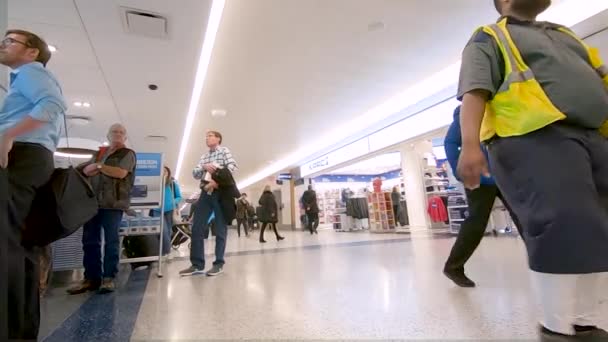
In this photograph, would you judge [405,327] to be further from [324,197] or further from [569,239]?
[324,197]

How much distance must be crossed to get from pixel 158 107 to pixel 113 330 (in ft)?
16.7

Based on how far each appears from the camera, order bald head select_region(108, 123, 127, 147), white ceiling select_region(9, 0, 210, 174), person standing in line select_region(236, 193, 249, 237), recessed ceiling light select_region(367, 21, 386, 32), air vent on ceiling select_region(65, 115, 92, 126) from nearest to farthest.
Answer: bald head select_region(108, 123, 127, 147), white ceiling select_region(9, 0, 210, 174), recessed ceiling light select_region(367, 21, 386, 32), air vent on ceiling select_region(65, 115, 92, 126), person standing in line select_region(236, 193, 249, 237)

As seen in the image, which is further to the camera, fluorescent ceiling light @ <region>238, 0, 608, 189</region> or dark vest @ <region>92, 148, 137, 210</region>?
fluorescent ceiling light @ <region>238, 0, 608, 189</region>

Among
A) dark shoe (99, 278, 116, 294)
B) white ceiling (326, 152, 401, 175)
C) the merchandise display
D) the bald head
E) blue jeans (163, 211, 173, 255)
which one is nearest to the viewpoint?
dark shoe (99, 278, 116, 294)

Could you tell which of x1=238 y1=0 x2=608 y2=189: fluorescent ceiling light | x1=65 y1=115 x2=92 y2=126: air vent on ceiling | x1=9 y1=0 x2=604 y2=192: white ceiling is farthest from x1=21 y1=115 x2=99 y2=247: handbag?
x1=65 y1=115 x2=92 y2=126: air vent on ceiling

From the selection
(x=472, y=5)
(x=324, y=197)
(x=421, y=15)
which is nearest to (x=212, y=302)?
(x=421, y=15)

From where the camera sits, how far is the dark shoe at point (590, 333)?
0.66 metres

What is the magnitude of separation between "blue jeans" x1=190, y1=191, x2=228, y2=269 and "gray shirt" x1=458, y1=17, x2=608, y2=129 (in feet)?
8.00

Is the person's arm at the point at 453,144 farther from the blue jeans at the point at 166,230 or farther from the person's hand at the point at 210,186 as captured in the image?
the blue jeans at the point at 166,230

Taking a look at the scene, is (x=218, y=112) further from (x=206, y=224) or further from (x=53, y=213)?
(x=53, y=213)

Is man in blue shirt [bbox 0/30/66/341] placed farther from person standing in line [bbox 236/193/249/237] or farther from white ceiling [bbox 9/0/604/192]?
person standing in line [bbox 236/193/249/237]

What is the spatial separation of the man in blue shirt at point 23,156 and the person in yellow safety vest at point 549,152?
1.45 meters

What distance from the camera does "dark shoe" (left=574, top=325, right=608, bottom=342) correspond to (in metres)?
0.66

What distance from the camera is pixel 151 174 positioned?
310 centimetres
